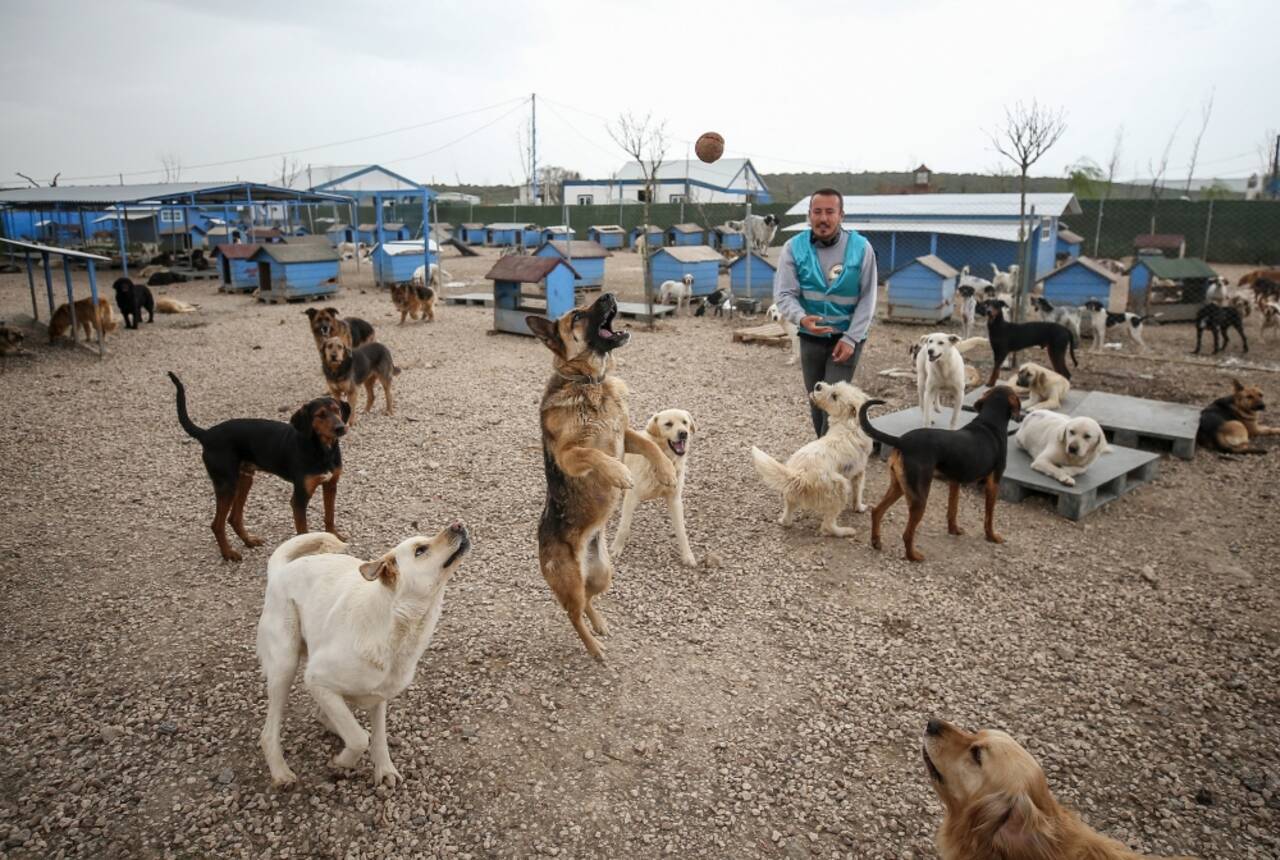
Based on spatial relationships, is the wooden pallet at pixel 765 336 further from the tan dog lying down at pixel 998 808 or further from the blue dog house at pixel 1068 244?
the blue dog house at pixel 1068 244

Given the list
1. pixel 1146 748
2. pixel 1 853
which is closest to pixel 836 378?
pixel 1146 748

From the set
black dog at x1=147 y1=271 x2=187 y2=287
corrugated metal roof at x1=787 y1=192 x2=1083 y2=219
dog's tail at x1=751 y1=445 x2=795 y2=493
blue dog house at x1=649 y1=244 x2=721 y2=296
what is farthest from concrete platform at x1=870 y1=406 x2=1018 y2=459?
black dog at x1=147 y1=271 x2=187 y2=287

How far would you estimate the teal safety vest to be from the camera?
5.67 metres

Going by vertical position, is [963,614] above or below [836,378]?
below

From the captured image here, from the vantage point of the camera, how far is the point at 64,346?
12461mm

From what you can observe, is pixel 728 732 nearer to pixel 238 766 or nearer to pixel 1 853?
pixel 238 766

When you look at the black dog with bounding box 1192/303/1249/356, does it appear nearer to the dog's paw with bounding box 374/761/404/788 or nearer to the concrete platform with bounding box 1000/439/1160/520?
the concrete platform with bounding box 1000/439/1160/520

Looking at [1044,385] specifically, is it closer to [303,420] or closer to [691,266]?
[303,420]

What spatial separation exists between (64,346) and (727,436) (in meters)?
11.5

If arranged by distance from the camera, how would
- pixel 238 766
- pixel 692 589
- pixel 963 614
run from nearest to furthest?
pixel 238 766, pixel 963 614, pixel 692 589

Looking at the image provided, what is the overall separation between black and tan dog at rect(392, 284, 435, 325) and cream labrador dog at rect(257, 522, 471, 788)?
1254 centimetres

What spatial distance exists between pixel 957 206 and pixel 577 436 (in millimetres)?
21029

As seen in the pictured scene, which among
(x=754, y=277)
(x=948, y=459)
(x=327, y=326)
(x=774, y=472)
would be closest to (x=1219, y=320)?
(x=754, y=277)

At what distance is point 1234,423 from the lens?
23.5 feet
